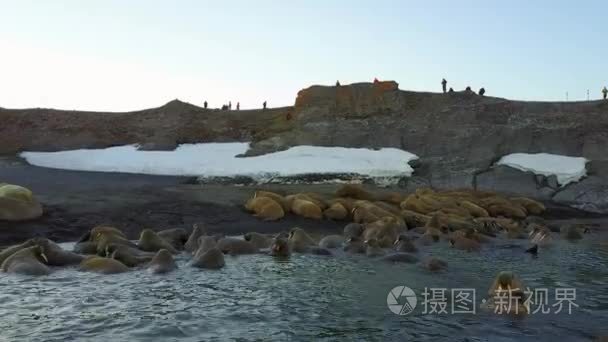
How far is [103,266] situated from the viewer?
1236 cm

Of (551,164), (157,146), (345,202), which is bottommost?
(345,202)

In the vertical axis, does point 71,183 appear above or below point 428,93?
below

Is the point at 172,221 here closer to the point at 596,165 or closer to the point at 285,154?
the point at 285,154

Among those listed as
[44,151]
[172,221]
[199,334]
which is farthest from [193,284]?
[44,151]

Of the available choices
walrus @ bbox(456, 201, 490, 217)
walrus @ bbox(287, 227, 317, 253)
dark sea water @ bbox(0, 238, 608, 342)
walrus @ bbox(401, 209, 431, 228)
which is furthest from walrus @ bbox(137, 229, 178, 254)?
walrus @ bbox(456, 201, 490, 217)

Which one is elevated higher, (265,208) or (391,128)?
(391,128)

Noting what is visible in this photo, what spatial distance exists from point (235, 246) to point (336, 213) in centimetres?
699

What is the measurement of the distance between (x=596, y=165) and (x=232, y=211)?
21250 millimetres

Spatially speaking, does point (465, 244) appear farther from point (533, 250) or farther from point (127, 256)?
point (127, 256)

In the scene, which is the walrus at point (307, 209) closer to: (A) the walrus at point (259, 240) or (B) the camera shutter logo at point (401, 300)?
(A) the walrus at point (259, 240)

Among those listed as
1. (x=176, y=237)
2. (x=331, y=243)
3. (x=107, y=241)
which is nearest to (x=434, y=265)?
(x=331, y=243)

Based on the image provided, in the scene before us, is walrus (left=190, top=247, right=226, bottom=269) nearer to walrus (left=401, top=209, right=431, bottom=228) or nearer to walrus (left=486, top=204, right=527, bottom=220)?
walrus (left=401, top=209, right=431, bottom=228)

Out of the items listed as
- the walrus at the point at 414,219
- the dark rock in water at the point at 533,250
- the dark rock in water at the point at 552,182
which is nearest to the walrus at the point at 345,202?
the walrus at the point at 414,219

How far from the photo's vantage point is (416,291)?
11.3 metres
